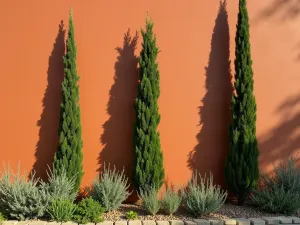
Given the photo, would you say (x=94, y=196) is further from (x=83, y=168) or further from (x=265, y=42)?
(x=265, y=42)

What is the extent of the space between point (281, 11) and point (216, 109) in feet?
7.03

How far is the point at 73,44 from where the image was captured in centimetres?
573

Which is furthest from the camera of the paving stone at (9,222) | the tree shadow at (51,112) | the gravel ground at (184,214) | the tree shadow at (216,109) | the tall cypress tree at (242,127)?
the tree shadow at (216,109)

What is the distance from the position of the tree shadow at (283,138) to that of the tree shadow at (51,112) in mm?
3624

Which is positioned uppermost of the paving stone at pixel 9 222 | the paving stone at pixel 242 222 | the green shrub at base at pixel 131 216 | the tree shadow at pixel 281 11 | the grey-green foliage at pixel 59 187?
the tree shadow at pixel 281 11

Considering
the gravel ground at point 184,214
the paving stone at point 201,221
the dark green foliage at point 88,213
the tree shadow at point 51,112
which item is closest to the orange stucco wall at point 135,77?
the tree shadow at point 51,112

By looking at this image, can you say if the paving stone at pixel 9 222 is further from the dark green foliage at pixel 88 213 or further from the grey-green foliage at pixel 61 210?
the dark green foliage at pixel 88 213

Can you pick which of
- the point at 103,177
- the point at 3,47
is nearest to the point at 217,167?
the point at 103,177

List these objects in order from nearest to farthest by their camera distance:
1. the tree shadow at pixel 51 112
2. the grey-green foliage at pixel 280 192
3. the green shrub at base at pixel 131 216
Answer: the green shrub at base at pixel 131 216, the grey-green foliage at pixel 280 192, the tree shadow at pixel 51 112

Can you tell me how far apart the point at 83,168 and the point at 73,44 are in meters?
2.09

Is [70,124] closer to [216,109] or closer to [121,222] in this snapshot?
[121,222]

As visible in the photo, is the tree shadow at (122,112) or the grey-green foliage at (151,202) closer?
the grey-green foliage at (151,202)

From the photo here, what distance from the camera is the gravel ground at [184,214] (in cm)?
508

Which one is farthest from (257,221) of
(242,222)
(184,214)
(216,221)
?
(184,214)
